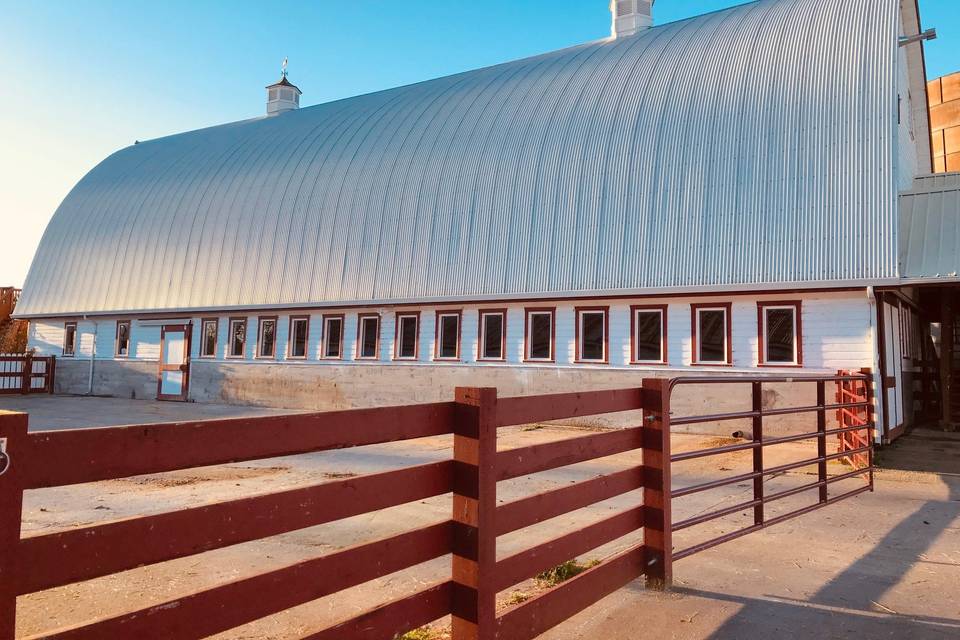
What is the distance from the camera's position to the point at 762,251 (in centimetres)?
1514

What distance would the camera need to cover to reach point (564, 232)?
18.1 meters

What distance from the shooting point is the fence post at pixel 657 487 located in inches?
205

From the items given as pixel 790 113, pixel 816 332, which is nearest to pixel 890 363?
pixel 816 332

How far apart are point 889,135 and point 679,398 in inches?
285

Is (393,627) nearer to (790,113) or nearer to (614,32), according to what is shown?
(790,113)

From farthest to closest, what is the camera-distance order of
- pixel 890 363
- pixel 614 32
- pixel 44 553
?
pixel 614 32
pixel 890 363
pixel 44 553

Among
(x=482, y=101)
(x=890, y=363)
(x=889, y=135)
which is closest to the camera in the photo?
(x=889, y=135)

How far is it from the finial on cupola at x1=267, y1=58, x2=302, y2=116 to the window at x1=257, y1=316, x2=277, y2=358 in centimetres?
1700

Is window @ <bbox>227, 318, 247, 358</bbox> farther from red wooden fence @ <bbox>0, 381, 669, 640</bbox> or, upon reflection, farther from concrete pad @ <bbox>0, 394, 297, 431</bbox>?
red wooden fence @ <bbox>0, 381, 669, 640</bbox>

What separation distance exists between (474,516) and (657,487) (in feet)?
7.01

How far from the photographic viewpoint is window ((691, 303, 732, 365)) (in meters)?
15.6

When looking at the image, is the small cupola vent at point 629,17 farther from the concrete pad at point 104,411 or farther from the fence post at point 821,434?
the fence post at point 821,434

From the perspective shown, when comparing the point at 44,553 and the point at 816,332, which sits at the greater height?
the point at 816,332

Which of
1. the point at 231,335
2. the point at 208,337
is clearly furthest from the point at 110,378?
the point at 231,335
